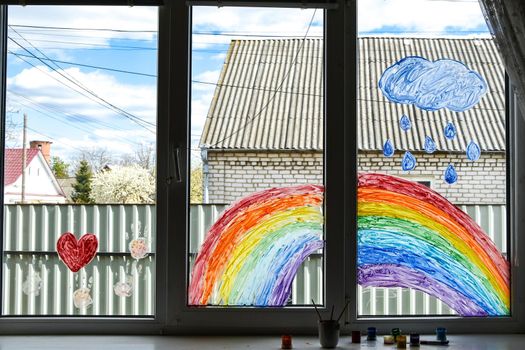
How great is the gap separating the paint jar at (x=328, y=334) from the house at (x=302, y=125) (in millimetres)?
565

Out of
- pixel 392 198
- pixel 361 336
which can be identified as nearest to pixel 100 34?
pixel 392 198

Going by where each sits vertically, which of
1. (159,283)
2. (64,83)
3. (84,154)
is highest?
(64,83)

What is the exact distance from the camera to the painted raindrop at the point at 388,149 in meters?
2.92

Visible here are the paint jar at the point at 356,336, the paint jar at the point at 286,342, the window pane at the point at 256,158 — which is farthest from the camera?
the window pane at the point at 256,158

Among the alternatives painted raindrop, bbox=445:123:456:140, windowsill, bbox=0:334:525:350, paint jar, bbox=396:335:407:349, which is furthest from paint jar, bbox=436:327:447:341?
painted raindrop, bbox=445:123:456:140

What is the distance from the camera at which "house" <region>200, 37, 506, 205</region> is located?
9.56 ft

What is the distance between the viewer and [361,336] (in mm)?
2820

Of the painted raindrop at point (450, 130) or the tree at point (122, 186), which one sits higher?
the painted raindrop at point (450, 130)

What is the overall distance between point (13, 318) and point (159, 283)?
57cm

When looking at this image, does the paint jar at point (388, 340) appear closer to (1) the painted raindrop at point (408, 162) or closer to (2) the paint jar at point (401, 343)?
(2) the paint jar at point (401, 343)

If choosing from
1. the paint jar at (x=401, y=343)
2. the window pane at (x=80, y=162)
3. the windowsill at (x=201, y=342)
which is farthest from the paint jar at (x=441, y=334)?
the window pane at (x=80, y=162)

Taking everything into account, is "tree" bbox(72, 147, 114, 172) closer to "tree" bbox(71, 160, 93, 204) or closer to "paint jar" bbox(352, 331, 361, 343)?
"tree" bbox(71, 160, 93, 204)

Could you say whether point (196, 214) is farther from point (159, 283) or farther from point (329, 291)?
point (329, 291)

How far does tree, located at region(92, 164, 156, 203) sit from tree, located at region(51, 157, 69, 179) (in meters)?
0.11
